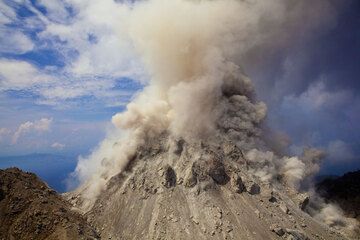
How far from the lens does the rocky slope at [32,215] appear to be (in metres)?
77.4

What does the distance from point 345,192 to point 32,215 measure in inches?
4217

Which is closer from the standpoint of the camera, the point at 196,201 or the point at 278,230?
the point at 278,230

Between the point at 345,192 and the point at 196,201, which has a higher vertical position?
the point at 345,192

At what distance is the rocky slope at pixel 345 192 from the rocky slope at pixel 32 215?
84.0m

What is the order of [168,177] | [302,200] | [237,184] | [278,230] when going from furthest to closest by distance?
1. [302,200]
2. [237,184]
3. [168,177]
4. [278,230]

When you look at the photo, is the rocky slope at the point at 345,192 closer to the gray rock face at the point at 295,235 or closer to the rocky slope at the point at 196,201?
the rocky slope at the point at 196,201

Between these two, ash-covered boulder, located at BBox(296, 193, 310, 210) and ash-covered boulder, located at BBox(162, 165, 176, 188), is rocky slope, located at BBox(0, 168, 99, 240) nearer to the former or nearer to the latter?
ash-covered boulder, located at BBox(162, 165, 176, 188)

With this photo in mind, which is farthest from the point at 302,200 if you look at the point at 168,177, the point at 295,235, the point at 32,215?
the point at 32,215

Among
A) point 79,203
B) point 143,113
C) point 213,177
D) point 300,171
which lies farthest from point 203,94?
point 79,203

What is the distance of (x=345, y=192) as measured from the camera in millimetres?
136250

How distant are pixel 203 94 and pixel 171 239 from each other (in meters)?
49.8

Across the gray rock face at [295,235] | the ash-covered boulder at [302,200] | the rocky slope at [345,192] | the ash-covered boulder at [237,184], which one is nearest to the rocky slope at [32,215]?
the ash-covered boulder at [237,184]

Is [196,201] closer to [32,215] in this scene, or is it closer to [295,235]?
[295,235]

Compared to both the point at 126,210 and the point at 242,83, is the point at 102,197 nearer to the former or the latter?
the point at 126,210
